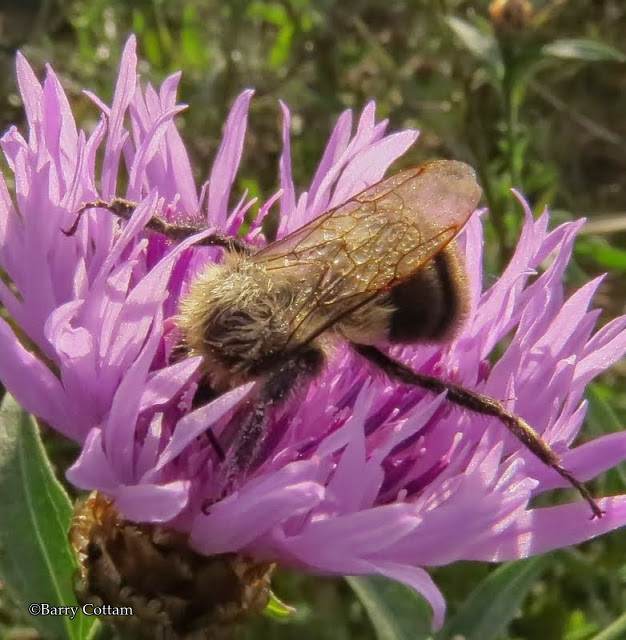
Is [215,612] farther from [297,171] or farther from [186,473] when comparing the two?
[297,171]

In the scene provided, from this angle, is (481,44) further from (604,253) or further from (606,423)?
(606,423)

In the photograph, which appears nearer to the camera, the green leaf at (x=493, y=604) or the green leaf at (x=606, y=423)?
the green leaf at (x=493, y=604)

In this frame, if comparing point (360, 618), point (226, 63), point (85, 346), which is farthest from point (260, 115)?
point (85, 346)

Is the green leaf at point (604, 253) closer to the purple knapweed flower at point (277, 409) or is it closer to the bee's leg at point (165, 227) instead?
the purple knapweed flower at point (277, 409)

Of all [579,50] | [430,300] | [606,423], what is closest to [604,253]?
[579,50]

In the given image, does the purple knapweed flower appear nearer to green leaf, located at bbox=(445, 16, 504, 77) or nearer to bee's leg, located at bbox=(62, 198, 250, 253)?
bee's leg, located at bbox=(62, 198, 250, 253)

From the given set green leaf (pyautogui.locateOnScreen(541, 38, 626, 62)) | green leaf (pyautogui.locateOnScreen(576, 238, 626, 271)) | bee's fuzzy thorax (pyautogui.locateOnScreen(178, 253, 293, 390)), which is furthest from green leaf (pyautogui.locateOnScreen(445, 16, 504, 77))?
bee's fuzzy thorax (pyautogui.locateOnScreen(178, 253, 293, 390))

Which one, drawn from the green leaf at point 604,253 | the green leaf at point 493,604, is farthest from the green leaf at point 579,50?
the green leaf at point 493,604
